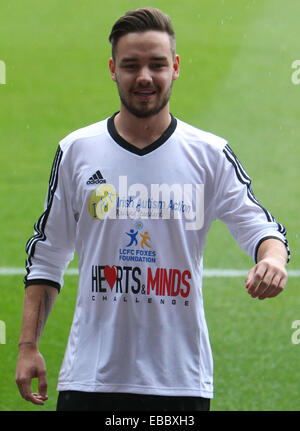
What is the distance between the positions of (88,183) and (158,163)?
0.22 m

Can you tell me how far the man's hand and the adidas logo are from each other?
532 mm

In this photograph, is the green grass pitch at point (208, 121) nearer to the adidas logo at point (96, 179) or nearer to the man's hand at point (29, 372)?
the man's hand at point (29, 372)

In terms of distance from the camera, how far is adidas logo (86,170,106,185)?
2717mm

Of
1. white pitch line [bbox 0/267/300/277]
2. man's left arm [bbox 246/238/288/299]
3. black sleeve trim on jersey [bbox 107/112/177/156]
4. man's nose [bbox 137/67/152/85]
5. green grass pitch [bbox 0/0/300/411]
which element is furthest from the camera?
white pitch line [bbox 0/267/300/277]

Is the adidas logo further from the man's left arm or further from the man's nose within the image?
the man's left arm

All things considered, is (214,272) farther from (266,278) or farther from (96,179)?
(266,278)

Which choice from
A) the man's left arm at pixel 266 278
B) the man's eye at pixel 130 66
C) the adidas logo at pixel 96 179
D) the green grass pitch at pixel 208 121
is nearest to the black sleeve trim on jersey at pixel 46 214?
the adidas logo at pixel 96 179

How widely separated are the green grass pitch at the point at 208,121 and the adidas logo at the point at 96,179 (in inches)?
92.1

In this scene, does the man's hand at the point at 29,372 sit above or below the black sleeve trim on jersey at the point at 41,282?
below

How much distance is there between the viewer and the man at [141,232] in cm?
265

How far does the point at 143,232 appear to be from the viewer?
267 centimetres

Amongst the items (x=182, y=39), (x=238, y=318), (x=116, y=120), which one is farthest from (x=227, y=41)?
(x=116, y=120)

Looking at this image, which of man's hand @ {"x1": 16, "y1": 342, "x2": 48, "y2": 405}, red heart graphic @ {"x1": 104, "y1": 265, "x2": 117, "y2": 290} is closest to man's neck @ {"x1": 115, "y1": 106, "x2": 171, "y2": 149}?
red heart graphic @ {"x1": 104, "y1": 265, "x2": 117, "y2": 290}

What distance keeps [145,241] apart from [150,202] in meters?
0.13
